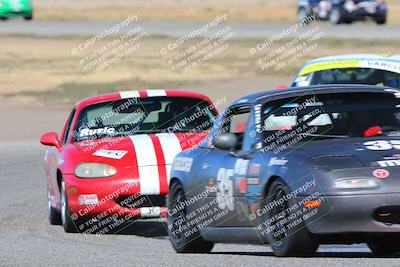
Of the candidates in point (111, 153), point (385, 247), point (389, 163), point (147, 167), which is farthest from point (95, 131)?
point (389, 163)

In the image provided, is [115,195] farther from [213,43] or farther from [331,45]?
[213,43]

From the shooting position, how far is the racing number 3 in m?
8.84

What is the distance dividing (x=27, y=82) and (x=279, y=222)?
2713 centimetres

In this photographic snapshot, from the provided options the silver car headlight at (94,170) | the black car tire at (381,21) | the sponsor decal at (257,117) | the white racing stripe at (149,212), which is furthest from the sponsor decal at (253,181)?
the black car tire at (381,21)

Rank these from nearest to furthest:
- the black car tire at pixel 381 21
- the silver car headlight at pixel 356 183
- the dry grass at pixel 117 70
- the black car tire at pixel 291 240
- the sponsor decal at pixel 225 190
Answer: the silver car headlight at pixel 356 183 → the black car tire at pixel 291 240 → the sponsor decal at pixel 225 190 → the dry grass at pixel 117 70 → the black car tire at pixel 381 21

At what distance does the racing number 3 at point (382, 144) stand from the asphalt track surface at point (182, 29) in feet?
110

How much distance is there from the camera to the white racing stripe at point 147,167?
1230 centimetres

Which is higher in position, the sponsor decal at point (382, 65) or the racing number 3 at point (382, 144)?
the racing number 3 at point (382, 144)

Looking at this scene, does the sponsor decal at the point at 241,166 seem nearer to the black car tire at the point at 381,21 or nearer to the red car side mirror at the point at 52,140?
the red car side mirror at the point at 52,140

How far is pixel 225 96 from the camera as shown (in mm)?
30516

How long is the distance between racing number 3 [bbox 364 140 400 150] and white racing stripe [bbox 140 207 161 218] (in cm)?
370

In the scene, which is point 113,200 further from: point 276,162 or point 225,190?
point 276,162

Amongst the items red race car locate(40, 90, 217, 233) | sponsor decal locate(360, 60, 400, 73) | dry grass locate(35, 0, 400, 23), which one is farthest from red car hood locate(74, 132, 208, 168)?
dry grass locate(35, 0, 400, 23)

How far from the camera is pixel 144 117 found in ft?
45.0
